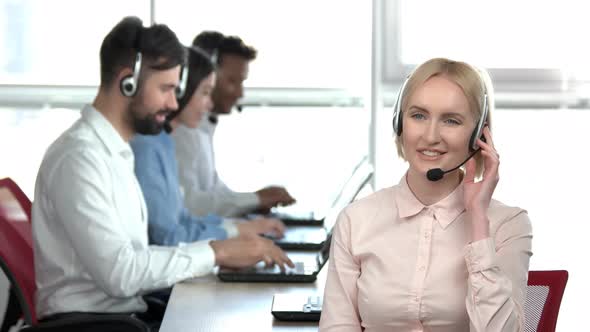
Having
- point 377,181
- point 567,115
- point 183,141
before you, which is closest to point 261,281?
point 183,141

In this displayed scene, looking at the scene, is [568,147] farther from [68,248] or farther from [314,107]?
[68,248]

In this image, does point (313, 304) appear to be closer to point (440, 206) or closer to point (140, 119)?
point (440, 206)

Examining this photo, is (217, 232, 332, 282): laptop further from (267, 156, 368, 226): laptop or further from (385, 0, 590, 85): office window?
(385, 0, 590, 85): office window

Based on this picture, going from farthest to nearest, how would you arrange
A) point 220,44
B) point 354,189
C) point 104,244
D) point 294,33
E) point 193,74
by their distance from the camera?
point 294,33
point 220,44
point 193,74
point 354,189
point 104,244

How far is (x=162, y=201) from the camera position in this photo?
3.39m

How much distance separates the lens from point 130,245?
271cm

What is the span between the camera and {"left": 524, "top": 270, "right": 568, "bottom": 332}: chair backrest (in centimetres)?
216

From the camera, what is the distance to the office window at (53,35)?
479 centimetres

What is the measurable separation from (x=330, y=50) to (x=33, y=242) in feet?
7.87

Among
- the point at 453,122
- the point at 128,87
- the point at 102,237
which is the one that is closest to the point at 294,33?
the point at 128,87

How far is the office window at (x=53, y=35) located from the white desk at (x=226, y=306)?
2389 millimetres

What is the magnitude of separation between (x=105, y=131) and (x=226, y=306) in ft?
2.47

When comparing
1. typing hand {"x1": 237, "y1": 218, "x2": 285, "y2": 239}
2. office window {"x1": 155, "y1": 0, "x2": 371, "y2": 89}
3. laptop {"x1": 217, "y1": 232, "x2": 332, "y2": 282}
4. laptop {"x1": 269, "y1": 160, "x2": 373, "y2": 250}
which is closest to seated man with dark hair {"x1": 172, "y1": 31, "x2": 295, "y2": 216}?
office window {"x1": 155, "y1": 0, "x2": 371, "y2": 89}

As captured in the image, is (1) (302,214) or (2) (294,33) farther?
(2) (294,33)
